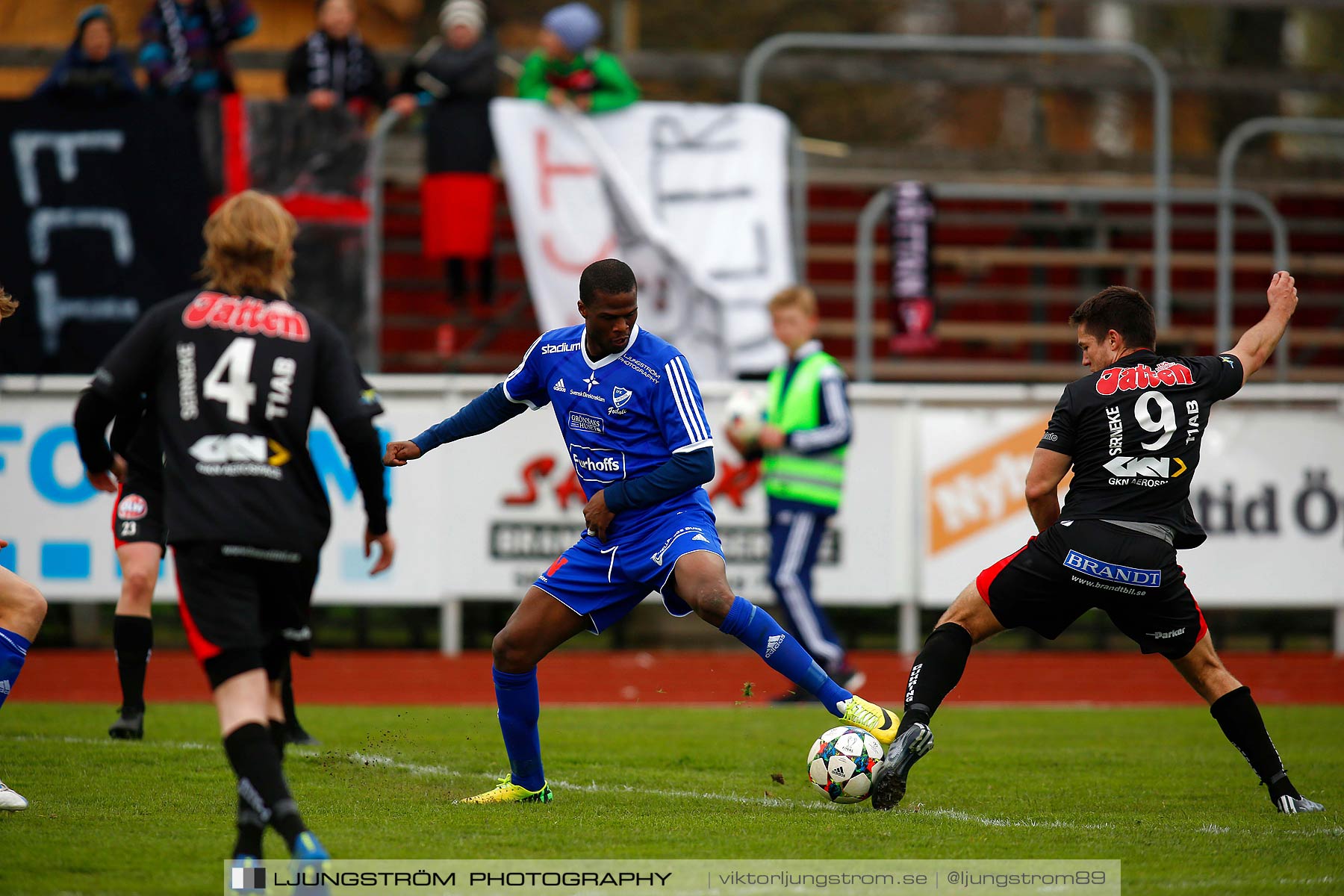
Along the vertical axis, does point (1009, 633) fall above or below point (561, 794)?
below

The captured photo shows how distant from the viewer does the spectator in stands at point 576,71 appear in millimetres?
13328

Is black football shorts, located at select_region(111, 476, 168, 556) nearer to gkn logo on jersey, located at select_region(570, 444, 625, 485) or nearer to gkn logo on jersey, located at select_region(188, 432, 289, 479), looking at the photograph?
gkn logo on jersey, located at select_region(570, 444, 625, 485)

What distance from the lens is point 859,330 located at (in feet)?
44.9

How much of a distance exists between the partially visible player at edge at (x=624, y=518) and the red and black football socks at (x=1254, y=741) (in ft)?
4.73

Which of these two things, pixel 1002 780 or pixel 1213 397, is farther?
pixel 1002 780

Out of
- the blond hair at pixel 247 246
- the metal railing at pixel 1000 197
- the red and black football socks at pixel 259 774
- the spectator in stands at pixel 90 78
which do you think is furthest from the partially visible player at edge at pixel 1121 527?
the spectator in stands at pixel 90 78

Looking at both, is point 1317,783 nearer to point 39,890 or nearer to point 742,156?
point 39,890

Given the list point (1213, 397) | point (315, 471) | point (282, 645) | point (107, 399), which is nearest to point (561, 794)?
point (282, 645)

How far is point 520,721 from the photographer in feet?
20.4

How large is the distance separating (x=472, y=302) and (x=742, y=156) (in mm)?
2911

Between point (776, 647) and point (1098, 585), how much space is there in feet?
4.25

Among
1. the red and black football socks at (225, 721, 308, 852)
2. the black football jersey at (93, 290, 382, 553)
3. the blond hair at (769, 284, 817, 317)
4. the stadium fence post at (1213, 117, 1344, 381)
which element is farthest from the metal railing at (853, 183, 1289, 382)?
the red and black football socks at (225, 721, 308, 852)

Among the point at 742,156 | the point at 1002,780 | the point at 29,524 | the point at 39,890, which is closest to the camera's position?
the point at 39,890

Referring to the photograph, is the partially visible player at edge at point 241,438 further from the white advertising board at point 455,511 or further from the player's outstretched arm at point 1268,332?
the white advertising board at point 455,511
